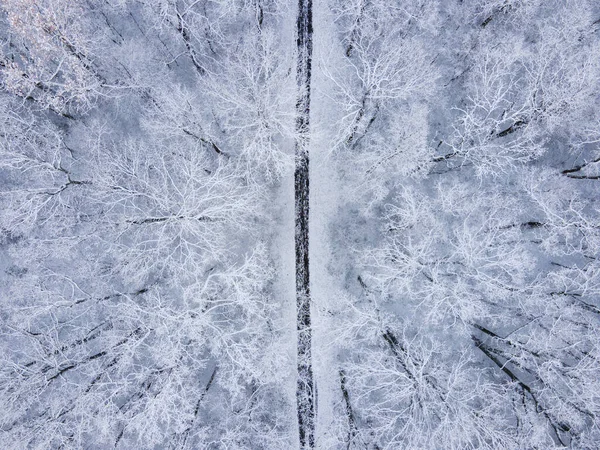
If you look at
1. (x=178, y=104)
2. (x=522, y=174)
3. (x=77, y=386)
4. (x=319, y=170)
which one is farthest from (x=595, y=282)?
(x=77, y=386)

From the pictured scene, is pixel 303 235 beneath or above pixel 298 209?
beneath

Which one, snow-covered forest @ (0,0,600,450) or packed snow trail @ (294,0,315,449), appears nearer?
A: snow-covered forest @ (0,0,600,450)

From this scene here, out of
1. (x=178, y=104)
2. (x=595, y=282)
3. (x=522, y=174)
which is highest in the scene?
(x=178, y=104)

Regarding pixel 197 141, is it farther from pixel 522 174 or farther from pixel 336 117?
pixel 522 174

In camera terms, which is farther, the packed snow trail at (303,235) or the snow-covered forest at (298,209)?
the packed snow trail at (303,235)
